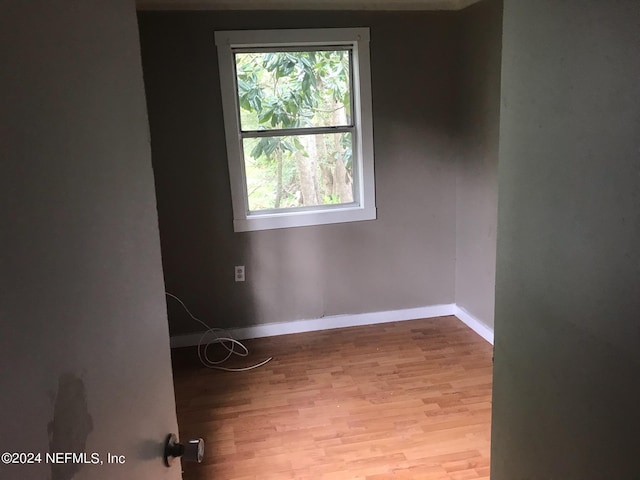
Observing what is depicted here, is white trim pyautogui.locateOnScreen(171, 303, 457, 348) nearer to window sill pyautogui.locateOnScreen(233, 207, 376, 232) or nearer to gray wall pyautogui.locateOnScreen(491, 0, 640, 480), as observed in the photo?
window sill pyautogui.locateOnScreen(233, 207, 376, 232)

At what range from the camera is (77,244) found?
66 cm

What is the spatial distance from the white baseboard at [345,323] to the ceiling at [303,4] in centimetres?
208

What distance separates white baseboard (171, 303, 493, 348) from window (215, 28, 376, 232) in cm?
71

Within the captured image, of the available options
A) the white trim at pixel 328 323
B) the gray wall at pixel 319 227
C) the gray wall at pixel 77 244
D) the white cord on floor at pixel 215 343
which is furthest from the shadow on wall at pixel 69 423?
the white trim at pixel 328 323

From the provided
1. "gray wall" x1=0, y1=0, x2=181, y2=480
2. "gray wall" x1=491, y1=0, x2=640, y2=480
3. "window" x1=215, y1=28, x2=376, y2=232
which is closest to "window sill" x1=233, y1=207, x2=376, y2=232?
"window" x1=215, y1=28, x2=376, y2=232

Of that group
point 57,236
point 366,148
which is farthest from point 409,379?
point 57,236

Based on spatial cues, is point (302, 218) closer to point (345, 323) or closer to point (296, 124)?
point (296, 124)

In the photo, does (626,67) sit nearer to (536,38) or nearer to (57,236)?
(536,38)

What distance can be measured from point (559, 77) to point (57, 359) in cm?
103

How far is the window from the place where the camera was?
3379 millimetres

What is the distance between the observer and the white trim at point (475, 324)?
3.47 meters

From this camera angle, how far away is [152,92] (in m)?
3.26

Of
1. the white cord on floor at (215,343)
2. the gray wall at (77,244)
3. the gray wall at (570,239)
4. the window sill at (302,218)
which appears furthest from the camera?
the window sill at (302,218)

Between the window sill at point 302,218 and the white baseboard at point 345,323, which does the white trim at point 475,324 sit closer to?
the white baseboard at point 345,323
